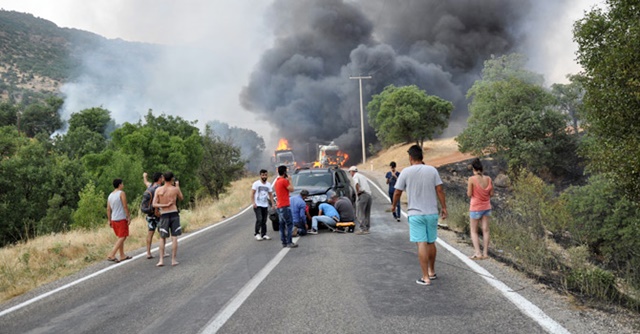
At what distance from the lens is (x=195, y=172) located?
129ft

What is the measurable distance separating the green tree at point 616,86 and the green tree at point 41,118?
83357mm

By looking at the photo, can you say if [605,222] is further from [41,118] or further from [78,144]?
[41,118]

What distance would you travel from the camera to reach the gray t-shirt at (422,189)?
5.77 meters

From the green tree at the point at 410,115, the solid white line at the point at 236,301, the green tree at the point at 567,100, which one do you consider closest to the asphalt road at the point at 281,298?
the solid white line at the point at 236,301

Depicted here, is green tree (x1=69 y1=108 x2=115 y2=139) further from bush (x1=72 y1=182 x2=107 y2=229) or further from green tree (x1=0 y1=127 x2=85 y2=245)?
bush (x1=72 y1=182 x2=107 y2=229)

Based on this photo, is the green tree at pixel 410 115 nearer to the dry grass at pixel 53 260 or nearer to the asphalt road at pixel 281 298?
the dry grass at pixel 53 260

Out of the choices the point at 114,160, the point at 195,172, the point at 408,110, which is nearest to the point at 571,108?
the point at 408,110

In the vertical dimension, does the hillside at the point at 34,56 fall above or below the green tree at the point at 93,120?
above

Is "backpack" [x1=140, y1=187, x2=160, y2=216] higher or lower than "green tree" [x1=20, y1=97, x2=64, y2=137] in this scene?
lower

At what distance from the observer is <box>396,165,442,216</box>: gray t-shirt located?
227 inches

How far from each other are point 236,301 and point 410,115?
54511 millimetres

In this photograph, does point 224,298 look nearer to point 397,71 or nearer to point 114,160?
point 114,160

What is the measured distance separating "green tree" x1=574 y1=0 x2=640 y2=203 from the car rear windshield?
31.3 feet

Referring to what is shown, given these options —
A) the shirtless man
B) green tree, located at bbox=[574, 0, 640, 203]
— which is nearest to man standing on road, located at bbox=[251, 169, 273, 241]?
the shirtless man
